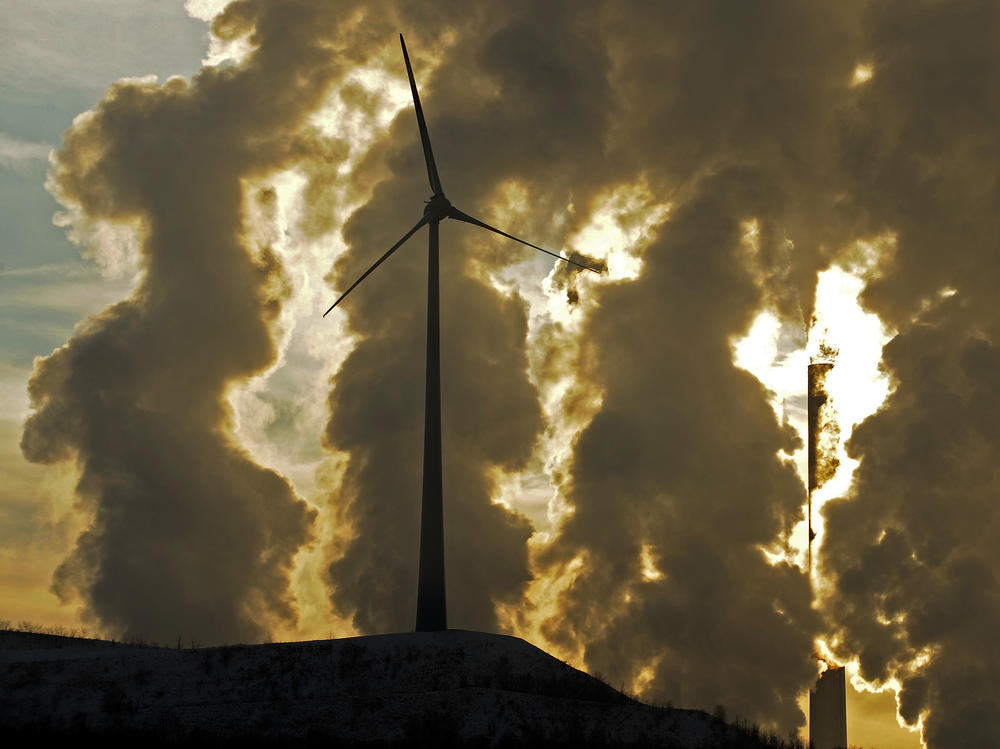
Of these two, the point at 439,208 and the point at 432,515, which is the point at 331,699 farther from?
the point at 439,208

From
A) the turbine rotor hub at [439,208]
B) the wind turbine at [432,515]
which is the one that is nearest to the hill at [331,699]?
the wind turbine at [432,515]

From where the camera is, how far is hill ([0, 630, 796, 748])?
74188 mm

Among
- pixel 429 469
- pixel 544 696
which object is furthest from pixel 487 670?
pixel 429 469

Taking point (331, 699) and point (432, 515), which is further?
point (432, 515)

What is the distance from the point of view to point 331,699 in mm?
80312

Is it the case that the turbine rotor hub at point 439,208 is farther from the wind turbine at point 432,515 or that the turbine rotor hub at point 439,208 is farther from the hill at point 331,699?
the hill at point 331,699

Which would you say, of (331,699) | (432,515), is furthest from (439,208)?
(331,699)

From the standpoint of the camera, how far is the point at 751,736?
288 feet

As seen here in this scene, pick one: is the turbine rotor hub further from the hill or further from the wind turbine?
the hill

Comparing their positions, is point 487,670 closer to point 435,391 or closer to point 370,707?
point 370,707

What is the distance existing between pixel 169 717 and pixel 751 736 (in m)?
43.3

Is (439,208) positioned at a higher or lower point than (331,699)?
higher

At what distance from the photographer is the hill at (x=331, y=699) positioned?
74188 mm

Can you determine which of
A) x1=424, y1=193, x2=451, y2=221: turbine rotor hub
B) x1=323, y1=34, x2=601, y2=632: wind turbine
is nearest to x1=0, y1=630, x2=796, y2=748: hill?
x1=323, y1=34, x2=601, y2=632: wind turbine
